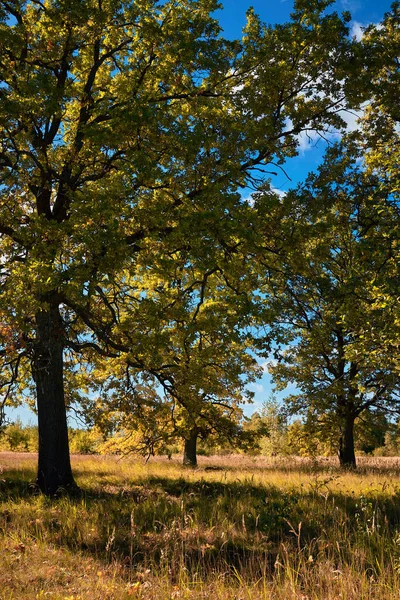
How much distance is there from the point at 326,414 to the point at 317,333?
12.0 meters

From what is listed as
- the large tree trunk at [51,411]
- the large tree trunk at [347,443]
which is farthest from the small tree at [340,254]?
→ the large tree trunk at [347,443]

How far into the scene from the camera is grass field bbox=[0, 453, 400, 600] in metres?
4.91

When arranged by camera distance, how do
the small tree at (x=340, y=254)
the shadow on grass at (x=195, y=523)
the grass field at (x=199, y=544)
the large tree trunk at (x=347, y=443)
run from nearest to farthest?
1. the grass field at (x=199, y=544)
2. the shadow on grass at (x=195, y=523)
3. the small tree at (x=340, y=254)
4. the large tree trunk at (x=347, y=443)

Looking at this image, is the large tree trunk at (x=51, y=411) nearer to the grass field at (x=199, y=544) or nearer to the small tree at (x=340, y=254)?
the grass field at (x=199, y=544)

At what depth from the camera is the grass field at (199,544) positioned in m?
4.91

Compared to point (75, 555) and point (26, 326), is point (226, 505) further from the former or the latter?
point (26, 326)

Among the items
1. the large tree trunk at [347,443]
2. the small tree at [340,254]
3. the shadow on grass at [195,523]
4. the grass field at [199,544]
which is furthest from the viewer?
the large tree trunk at [347,443]

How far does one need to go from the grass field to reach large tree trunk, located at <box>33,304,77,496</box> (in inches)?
30.3

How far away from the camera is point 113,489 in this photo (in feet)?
38.8

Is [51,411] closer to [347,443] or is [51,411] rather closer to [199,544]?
[199,544]

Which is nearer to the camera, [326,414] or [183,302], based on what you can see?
[183,302]

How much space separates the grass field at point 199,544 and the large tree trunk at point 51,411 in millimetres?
769

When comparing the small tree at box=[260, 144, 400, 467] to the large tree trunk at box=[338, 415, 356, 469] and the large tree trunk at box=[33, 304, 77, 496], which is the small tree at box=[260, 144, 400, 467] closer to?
the large tree trunk at box=[33, 304, 77, 496]

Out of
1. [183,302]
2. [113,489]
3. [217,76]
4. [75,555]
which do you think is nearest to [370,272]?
[183,302]
